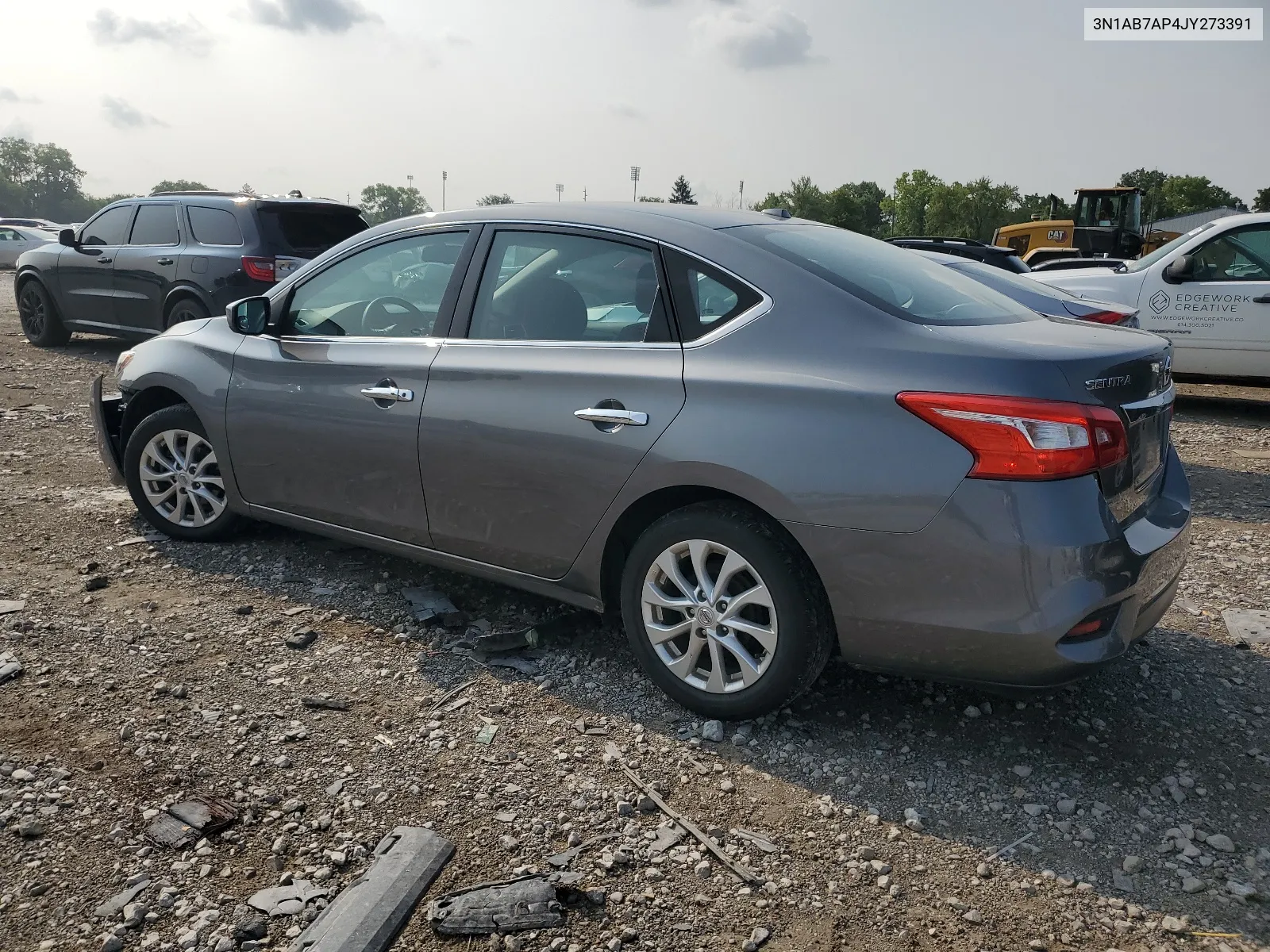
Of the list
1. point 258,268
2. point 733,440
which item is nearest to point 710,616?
point 733,440

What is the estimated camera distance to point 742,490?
10.4 ft

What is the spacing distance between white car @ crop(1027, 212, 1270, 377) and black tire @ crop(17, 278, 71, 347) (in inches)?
437

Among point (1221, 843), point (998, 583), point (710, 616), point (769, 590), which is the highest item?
point (998, 583)

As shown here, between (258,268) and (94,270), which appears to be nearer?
(258,268)

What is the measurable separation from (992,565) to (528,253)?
205 cm

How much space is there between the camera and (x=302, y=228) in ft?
34.2

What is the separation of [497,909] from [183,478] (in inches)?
133

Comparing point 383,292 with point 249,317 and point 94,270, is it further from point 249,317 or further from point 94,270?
point 94,270

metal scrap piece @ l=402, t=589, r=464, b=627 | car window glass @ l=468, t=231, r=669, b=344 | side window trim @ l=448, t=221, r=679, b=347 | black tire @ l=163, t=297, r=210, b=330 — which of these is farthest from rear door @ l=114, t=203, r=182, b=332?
car window glass @ l=468, t=231, r=669, b=344

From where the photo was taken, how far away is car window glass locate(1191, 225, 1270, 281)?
30.3 ft

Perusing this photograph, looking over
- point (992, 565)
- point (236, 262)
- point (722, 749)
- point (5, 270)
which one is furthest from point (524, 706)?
point (5, 270)

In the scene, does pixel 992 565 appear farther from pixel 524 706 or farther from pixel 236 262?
pixel 236 262

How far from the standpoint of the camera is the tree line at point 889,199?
10381 cm

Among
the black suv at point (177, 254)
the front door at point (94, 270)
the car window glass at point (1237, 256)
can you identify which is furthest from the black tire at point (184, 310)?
the car window glass at point (1237, 256)
